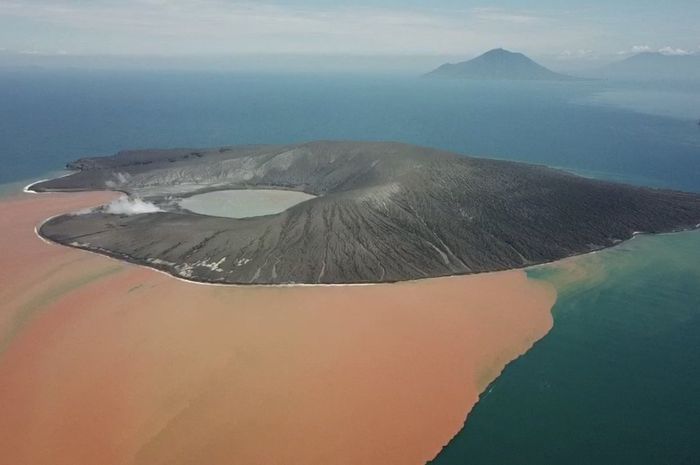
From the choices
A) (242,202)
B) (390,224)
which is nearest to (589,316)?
(390,224)

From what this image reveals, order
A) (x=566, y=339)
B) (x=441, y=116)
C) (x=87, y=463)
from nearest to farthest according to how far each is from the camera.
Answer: (x=87, y=463) → (x=566, y=339) → (x=441, y=116)

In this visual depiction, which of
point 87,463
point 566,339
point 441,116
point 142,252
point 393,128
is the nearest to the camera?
point 87,463

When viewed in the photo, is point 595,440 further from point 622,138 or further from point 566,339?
point 622,138

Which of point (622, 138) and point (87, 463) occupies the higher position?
point (87, 463)

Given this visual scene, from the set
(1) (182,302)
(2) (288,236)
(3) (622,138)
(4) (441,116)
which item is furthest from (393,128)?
(1) (182,302)

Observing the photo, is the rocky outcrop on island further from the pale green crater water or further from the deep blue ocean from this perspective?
the deep blue ocean

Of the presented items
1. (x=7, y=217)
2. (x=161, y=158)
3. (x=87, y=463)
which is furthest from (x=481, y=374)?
(x=161, y=158)

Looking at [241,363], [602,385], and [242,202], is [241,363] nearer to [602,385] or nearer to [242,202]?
[602,385]

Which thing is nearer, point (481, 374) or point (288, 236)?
point (481, 374)
